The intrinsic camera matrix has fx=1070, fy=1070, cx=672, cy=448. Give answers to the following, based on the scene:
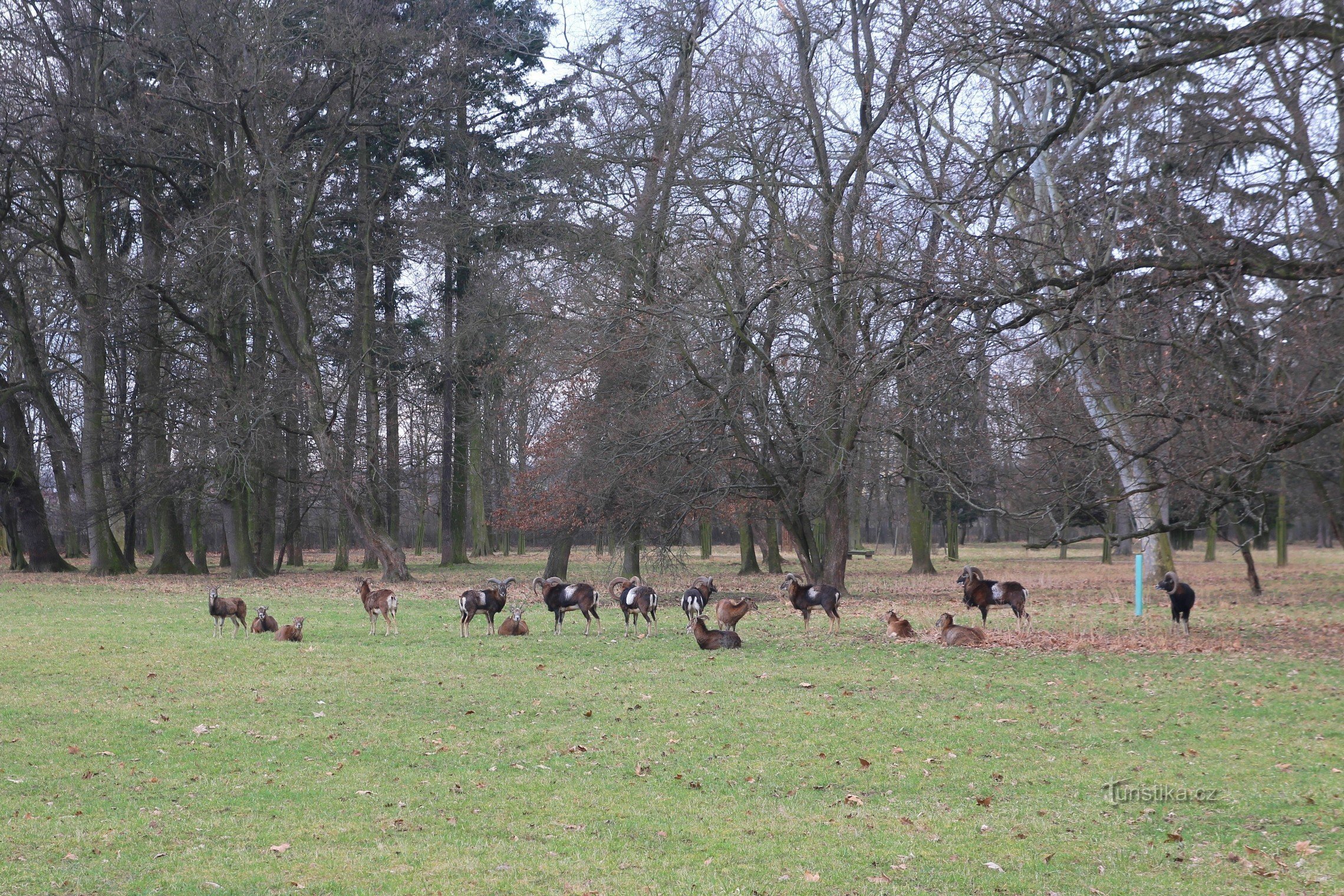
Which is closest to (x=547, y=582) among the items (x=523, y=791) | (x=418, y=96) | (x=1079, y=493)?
(x=1079, y=493)

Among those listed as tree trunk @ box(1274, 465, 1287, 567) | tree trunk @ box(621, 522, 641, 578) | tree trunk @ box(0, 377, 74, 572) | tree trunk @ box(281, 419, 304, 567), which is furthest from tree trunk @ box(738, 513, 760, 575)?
tree trunk @ box(0, 377, 74, 572)

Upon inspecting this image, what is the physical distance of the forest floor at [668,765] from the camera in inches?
262

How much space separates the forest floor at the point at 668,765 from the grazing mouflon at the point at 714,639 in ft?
1.32

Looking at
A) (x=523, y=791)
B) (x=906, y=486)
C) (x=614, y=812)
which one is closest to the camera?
(x=614, y=812)

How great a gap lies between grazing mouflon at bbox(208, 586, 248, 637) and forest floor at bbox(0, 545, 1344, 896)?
0.69 meters

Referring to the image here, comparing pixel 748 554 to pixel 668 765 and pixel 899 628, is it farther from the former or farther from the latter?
pixel 668 765

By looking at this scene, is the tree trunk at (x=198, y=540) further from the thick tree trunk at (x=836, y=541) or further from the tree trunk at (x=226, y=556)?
the thick tree trunk at (x=836, y=541)

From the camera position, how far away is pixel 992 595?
66.4 feet

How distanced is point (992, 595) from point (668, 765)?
12.4 m

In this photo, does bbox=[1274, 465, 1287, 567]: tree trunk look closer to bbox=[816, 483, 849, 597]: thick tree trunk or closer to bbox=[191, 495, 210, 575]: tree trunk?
bbox=[816, 483, 849, 597]: thick tree trunk

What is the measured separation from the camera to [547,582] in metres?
20.1

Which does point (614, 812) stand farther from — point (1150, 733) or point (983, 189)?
point (983, 189)

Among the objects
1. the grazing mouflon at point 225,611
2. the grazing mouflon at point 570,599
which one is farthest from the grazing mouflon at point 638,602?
the grazing mouflon at point 225,611

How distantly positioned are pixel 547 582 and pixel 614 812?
40.7 ft
